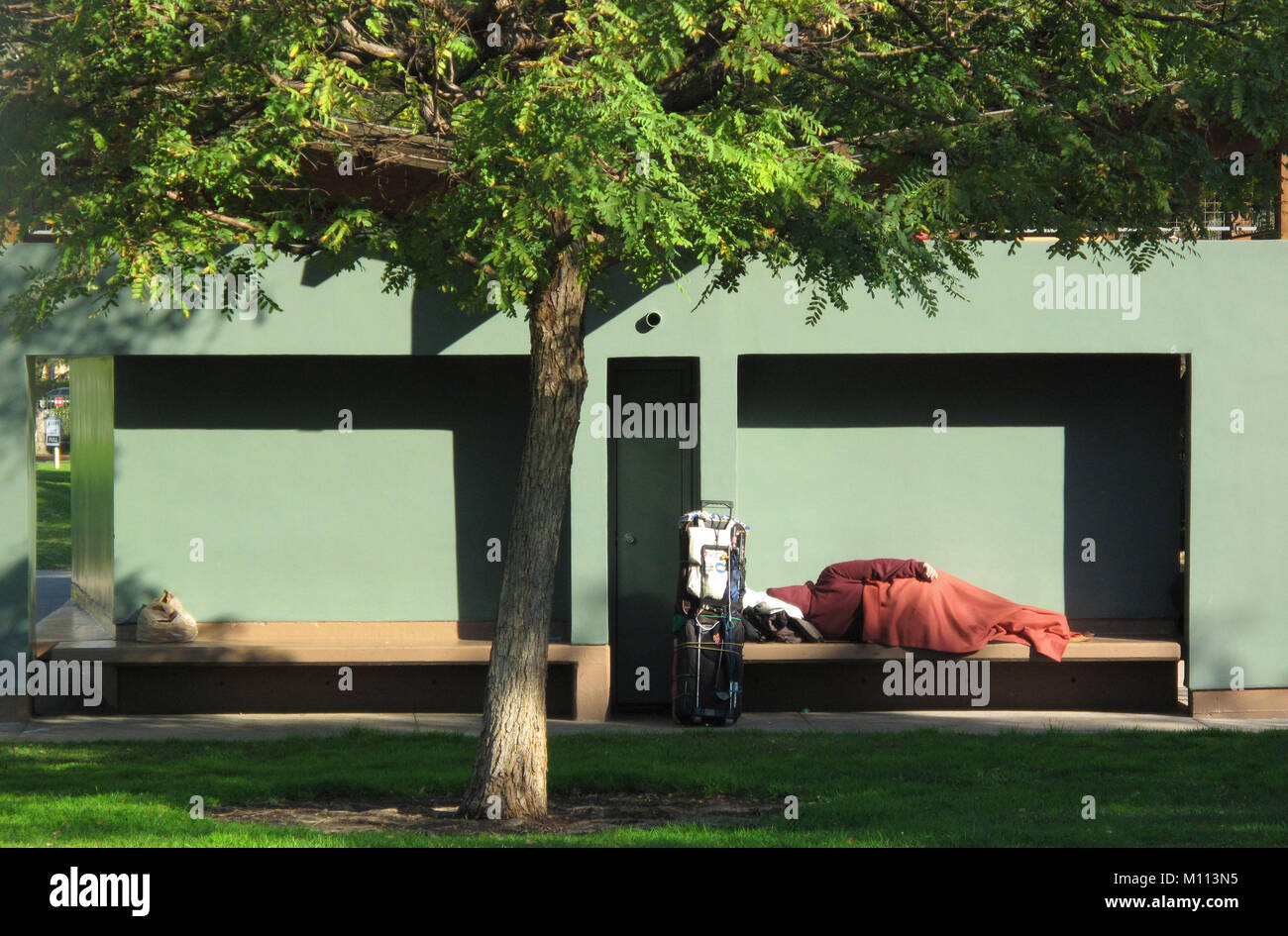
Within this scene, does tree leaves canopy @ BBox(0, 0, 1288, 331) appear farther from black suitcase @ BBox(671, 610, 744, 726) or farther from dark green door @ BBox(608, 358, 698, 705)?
dark green door @ BBox(608, 358, 698, 705)

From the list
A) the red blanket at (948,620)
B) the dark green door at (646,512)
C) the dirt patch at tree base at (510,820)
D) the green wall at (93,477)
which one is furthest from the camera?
the green wall at (93,477)

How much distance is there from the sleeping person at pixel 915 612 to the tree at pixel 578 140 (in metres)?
4.26

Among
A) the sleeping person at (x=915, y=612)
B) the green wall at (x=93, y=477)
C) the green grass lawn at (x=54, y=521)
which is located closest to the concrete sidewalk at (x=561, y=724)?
the sleeping person at (x=915, y=612)

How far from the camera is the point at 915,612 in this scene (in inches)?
443

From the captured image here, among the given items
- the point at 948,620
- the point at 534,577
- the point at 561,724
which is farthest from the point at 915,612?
the point at 534,577

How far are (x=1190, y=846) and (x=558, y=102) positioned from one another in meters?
4.60

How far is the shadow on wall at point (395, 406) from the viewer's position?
12.1 meters

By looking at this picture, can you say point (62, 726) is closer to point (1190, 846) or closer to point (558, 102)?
point (558, 102)

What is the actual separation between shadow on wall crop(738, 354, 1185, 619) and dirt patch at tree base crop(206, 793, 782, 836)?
4791 mm

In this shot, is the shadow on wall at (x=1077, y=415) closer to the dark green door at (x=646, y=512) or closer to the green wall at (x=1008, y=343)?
the dark green door at (x=646, y=512)

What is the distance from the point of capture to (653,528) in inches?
472

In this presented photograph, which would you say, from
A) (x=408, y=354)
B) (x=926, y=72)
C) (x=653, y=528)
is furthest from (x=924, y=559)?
(x=926, y=72)

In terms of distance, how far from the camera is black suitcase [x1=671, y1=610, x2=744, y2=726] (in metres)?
10.8

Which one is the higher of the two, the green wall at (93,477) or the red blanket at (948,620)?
the green wall at (93,477)
